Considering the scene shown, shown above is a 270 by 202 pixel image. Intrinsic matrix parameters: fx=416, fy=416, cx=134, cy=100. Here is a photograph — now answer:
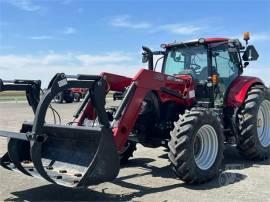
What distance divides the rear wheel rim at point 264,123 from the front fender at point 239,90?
1.93 feet

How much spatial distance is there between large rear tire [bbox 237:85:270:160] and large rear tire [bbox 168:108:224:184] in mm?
1261

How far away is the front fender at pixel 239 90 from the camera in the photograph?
8.70 meters

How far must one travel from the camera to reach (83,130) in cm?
604

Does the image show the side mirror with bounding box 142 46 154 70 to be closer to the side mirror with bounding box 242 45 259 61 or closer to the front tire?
the front tire

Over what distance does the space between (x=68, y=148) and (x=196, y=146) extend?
227 centimetres

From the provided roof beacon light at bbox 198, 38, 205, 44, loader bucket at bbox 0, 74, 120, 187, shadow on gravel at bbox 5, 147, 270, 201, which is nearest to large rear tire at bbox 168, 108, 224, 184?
shadow on gravel at bbox 5, 147, 270, 201

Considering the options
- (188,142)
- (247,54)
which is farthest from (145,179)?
(247,54)

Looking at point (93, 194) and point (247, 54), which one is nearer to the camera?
point (93, 194)

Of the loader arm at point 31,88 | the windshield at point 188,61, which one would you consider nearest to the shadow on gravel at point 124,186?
the loader arm at point 31,88

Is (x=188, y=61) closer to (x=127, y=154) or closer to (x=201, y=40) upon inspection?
(x=201, y=40)

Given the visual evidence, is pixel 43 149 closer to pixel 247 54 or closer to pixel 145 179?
pixel 145 179

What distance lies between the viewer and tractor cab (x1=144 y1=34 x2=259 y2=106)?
8570mm

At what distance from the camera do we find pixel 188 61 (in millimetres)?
8859

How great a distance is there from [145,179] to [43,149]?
182 centimetres
